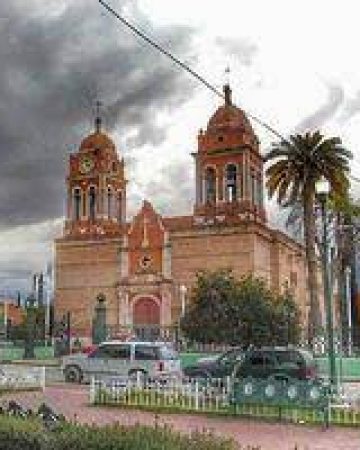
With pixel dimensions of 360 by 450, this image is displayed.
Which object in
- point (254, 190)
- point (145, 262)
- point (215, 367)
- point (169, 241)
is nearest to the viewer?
point (215, 367)

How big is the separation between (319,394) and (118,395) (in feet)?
17.9

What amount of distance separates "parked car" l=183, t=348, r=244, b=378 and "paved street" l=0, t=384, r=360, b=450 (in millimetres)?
4992

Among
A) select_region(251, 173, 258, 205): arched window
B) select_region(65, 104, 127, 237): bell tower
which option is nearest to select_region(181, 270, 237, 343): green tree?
select_region(251, 173, 258, 205): arched window

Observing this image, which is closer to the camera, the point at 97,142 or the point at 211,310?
the point at 211,310

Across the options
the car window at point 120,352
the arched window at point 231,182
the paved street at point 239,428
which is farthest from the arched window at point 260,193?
the paved street at point 239,428

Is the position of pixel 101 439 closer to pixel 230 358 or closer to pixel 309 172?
pixel 230 358

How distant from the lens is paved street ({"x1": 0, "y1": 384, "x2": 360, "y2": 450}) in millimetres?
12844

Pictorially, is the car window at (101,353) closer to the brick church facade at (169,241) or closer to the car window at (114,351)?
the car window at (114,351)

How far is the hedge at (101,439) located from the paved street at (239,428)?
7.89 ft

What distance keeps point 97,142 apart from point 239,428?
190 feet

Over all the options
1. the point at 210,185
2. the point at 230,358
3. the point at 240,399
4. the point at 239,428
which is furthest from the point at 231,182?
the point at 239,428

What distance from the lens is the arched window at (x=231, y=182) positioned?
62.2 m

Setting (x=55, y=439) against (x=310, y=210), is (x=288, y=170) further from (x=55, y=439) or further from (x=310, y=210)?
(x=55, y=439)

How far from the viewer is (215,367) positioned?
2341cm
